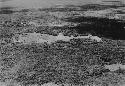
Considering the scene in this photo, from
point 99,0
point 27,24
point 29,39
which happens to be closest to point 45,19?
point 27,24

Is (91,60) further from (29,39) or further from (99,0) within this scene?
(99,0)

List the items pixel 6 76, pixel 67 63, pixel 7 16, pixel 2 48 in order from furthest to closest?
pixel 7 16 → pixel 2 48 → pixel 67 63 → pixel 6 76

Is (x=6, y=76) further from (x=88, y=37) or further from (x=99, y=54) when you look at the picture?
(x=88, y=37)

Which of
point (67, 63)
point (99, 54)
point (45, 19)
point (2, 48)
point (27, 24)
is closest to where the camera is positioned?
point (67, 63)

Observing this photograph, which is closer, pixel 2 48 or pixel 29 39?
pixel 2 48

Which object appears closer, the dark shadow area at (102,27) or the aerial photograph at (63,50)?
the aerial photograph at (63,50)

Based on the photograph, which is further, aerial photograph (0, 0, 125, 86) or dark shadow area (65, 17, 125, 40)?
dark shadow area (65, 17, 125, 40)
